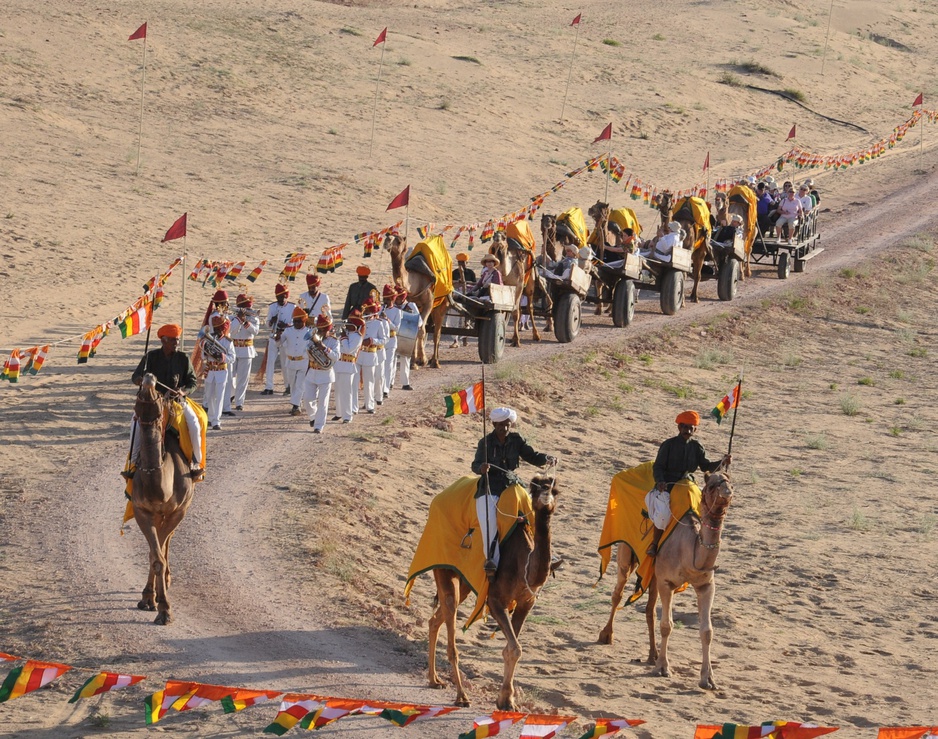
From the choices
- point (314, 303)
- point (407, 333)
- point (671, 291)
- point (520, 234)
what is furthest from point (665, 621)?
point (671, 291)

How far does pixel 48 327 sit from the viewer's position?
26.0 metres

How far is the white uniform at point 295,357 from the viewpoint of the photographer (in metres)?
20.7

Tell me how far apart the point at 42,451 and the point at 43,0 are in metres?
31.5

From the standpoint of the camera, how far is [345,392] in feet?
69.4

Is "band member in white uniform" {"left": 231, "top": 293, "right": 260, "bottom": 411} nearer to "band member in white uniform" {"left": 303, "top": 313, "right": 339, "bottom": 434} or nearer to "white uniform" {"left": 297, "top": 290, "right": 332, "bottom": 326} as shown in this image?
"white uniform" {"left": 297, "top": 290, "right": 332, "bottom": 326}

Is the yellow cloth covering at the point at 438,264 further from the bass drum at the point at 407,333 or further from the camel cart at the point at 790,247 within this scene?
the camel cart at the point at 790,247

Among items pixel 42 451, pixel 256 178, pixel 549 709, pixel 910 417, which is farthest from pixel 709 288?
pixel 549 709

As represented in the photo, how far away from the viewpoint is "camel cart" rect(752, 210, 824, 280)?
1368 inches

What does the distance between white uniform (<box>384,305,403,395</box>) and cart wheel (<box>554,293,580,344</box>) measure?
5.10 metres

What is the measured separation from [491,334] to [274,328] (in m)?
4.41

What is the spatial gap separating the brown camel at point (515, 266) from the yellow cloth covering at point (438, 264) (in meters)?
1.36

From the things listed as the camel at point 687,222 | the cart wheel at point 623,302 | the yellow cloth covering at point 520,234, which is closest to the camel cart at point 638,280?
the cart wheel at point 623,302

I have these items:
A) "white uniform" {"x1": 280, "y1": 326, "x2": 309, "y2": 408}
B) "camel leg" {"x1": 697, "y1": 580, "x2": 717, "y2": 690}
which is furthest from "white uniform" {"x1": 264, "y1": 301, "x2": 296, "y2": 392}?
"camel leg" {"x1": 697, "y1": 580, "x2": 717, "y2": 690}

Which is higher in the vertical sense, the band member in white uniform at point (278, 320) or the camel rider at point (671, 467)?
the band member in white uniform at point (278, 320)
